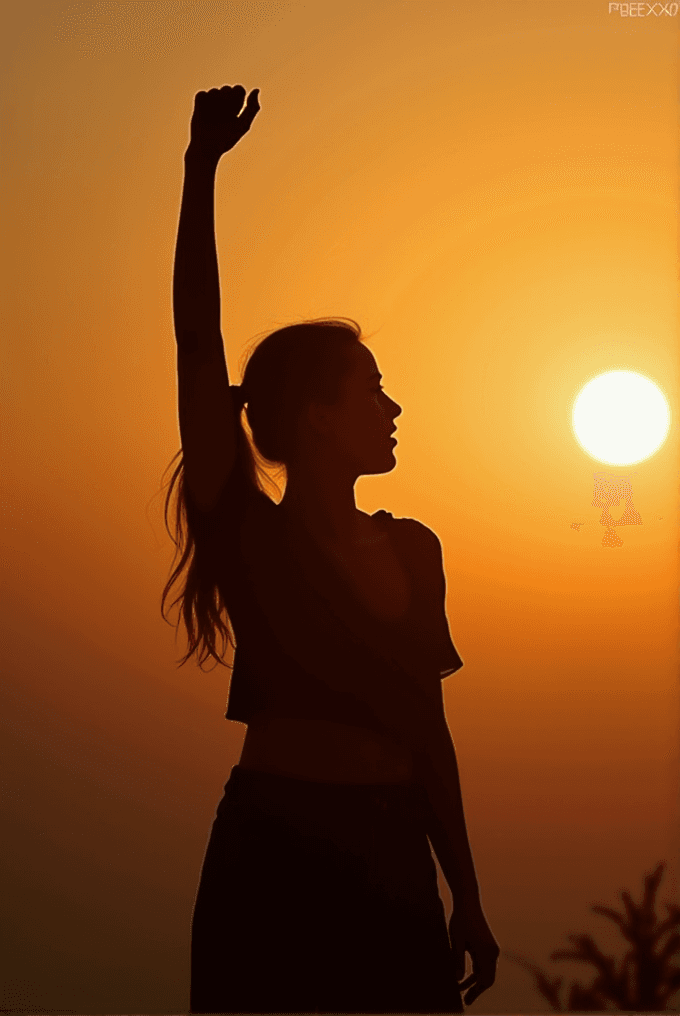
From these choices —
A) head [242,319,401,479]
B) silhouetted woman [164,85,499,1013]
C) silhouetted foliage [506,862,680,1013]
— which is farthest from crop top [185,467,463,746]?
silhouetted foliage [506,862,680,1013]

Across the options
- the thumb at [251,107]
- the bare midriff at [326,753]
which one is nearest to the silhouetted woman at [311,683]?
the bare midriff at [326,753]

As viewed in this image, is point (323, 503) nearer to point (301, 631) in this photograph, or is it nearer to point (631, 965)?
point (301, 631)

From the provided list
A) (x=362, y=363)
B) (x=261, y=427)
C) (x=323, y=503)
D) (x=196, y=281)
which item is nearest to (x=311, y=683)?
(x=323, y=503)

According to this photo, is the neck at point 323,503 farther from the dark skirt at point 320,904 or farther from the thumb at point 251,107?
the thumb at point 251,107

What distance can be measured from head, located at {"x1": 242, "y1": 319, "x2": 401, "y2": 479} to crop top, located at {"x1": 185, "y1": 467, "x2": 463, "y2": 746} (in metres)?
0.11

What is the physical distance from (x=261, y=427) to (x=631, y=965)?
113cm

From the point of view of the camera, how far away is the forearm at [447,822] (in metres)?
1.64

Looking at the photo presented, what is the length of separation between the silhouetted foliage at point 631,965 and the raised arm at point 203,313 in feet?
3.24

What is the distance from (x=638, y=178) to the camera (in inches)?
73.2

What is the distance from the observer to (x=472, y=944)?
164 centimetres

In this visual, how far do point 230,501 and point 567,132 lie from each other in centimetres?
94

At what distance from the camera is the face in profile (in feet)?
5.68

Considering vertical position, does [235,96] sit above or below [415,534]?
above

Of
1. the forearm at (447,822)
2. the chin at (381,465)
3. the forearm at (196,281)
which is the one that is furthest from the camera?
the chin at (381,465)
